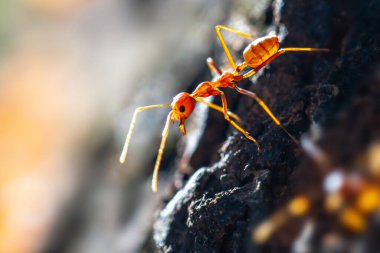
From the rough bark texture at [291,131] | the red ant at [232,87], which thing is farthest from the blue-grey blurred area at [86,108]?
the rough bark texture at [291,131]

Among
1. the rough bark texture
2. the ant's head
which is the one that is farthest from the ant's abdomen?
the ant's head

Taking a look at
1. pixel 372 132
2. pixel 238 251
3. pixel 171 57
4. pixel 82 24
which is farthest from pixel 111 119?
pixel 372 132

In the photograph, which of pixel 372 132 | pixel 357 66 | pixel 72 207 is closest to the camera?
pixel 372 132

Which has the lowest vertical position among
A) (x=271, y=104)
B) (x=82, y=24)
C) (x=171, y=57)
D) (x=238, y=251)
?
(x=238, y=251)

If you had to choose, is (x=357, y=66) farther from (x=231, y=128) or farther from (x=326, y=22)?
(x=231, y=128)

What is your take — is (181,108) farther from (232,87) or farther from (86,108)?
(86,108)

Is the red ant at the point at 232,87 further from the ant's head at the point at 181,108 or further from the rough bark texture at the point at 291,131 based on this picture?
the rough bark texture at the point at 291,131

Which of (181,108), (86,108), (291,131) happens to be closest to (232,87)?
(181,108)
